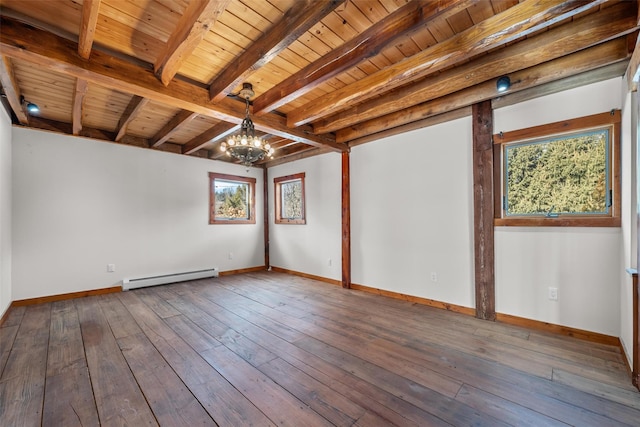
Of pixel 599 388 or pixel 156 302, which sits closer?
pixel 599 388

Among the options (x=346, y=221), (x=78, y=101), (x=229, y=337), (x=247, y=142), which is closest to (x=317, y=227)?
(x=346, y=221)

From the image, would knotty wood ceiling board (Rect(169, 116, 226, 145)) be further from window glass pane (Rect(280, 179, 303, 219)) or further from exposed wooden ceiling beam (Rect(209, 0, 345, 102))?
window glass pane (Rect(280, 179, 303, 219))

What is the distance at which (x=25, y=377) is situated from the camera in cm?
199

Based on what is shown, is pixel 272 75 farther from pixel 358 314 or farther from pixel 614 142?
pixel 614 142

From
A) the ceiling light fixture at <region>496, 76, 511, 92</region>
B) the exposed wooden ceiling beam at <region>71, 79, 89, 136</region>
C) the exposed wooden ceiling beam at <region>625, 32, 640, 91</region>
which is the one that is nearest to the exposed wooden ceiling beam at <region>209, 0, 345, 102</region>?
the exposed wooden ceiling beam at <region>71, 79, 89, 136</region>

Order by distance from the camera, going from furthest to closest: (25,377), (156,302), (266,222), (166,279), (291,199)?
(266,222) → (291,199) → (166,279) → (156,302) → (25,377)

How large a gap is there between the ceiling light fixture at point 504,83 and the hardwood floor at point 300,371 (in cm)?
244

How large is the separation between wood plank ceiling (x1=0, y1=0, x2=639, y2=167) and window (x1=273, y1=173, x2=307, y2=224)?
7.39 ft

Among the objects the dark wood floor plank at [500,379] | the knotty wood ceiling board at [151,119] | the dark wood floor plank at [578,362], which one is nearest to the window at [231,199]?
the knotty wood ceiling board at [151,119]

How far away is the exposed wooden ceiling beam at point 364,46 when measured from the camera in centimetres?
173

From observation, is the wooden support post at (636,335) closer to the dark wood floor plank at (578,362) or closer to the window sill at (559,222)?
the dark wood floor plank at (578,362)

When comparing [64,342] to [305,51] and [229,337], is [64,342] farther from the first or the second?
[305,51]

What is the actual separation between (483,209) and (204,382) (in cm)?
319

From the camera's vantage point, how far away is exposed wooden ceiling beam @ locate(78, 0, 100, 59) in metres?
1.65
